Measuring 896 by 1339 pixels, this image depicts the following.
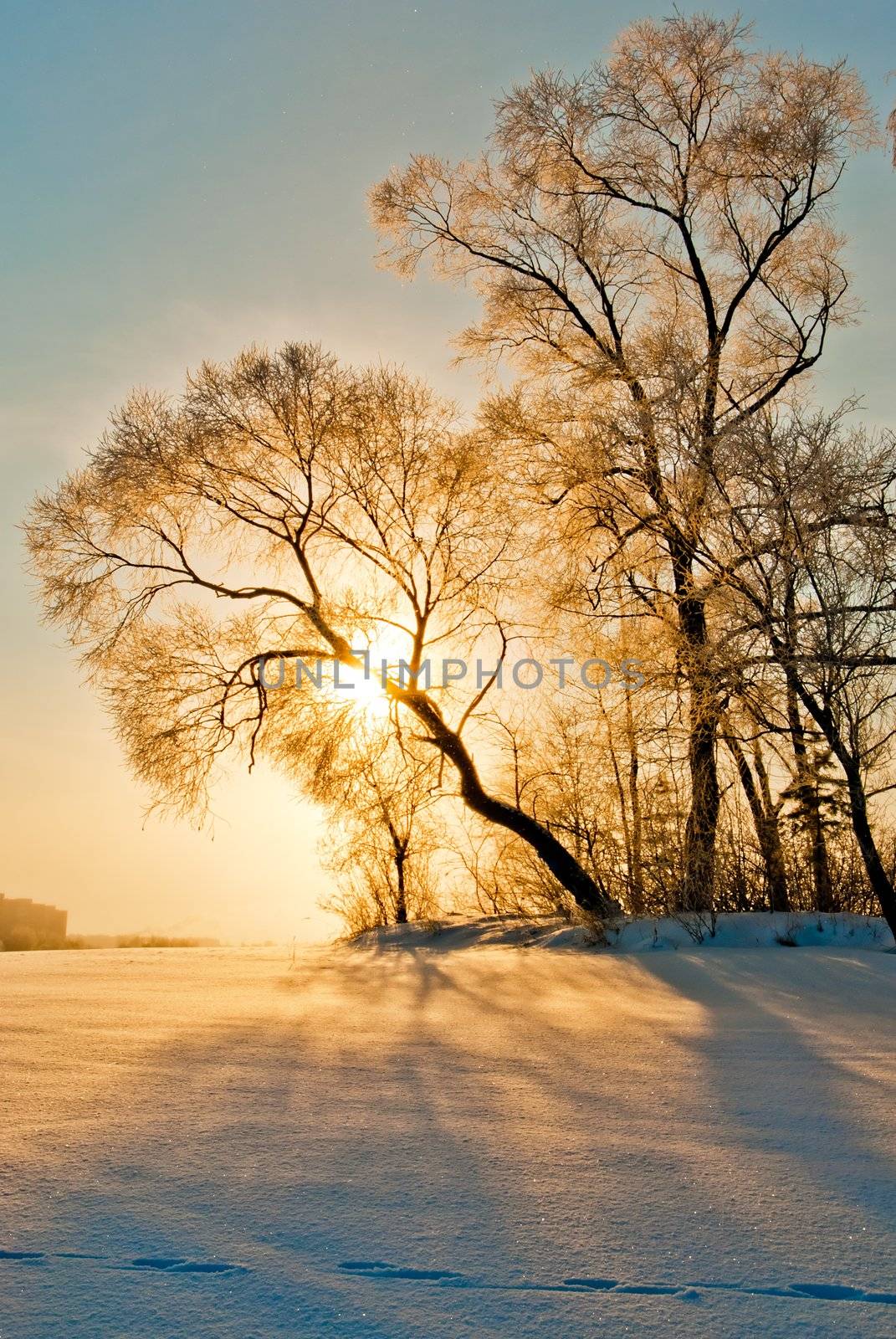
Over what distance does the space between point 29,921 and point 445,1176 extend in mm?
14947

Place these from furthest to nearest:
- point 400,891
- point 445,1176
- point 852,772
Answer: point 400,891 < point 852,772 < point 445,1176

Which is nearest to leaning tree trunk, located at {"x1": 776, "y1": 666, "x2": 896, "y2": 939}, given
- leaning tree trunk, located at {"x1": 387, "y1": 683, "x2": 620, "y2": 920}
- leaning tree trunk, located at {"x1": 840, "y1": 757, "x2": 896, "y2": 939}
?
leaning tree trunk, located at {"x1": 840, "y1": 757, "x2": 896, "y2": 939}

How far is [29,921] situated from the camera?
15602 mm

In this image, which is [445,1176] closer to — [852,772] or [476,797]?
[852,772]

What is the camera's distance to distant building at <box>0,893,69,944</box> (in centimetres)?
1374

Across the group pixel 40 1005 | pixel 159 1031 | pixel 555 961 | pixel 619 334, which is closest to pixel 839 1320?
pixel 159 1031

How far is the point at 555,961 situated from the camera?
7.48 m

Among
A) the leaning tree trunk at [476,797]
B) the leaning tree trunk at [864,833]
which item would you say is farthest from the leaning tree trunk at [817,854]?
the leaning tree trunk at [476,797]

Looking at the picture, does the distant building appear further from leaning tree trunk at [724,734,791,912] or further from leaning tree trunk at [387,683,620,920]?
leaning tree trunk at [724,734,791,912]

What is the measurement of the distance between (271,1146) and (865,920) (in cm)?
716

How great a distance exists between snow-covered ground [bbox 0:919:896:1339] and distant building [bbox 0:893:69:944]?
10121mm

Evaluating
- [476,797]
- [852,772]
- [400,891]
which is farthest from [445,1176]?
[400,891]

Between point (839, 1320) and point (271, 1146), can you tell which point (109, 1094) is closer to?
point (271, 1146)

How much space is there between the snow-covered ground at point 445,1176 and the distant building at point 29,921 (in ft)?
33.2
